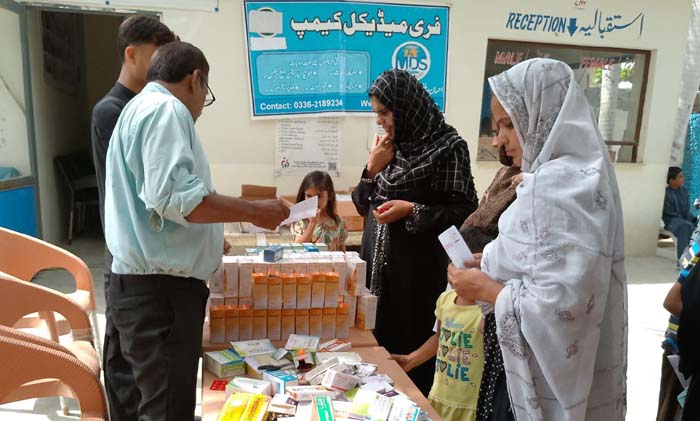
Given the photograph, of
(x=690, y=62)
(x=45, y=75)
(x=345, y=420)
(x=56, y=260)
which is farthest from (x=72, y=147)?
(x=690, y=62)

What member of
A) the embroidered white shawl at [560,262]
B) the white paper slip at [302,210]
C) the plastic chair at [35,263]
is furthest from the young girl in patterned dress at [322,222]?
the embroidered white shawl at [560,262]

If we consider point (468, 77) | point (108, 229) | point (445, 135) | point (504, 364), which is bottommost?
point (504, 364)

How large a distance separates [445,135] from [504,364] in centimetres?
125

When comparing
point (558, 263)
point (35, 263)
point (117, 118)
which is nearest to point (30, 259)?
point (35, 263)

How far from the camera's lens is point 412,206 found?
2.28 m

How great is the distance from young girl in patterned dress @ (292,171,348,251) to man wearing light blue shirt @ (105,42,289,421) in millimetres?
1713

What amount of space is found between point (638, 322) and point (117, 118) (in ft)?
13.9

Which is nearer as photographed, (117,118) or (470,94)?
(117,118)

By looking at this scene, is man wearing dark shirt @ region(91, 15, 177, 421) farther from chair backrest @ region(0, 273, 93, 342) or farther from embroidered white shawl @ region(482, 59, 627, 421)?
embroidered white shawl @ region(482, 59, 627, 421)

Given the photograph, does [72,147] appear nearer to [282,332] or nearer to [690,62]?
[282,332]

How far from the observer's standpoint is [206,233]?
1589 mm

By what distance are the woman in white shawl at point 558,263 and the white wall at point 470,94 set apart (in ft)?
13.4

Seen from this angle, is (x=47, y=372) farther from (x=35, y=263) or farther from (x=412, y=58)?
(x=412, y=58)

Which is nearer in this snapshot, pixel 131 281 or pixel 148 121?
pixel 148 121
